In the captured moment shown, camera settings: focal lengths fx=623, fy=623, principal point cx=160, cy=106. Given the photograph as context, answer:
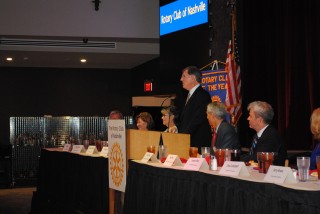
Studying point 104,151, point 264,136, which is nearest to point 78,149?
point 104,151

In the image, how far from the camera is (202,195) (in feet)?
11.2

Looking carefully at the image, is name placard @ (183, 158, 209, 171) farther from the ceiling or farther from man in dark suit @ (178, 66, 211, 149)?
the ceiling

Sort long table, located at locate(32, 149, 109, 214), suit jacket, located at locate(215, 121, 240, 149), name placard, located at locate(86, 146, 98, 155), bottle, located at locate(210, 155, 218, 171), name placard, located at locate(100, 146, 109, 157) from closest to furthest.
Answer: bottle, located at locate(210, 155, 218, 171)
suit jacket, located at locate(215, 121, 240, 149)
long table, located at locate(32, 149, 109, 214)
name placard, located at locate(100, 146, 109, 157)
name placard, located at locate(86, 146, 98, 155)

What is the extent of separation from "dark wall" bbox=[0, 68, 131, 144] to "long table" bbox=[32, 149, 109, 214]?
703cm

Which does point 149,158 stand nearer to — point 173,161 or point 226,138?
point 173,161

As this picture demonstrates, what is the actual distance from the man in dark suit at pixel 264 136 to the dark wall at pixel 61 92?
1004cm

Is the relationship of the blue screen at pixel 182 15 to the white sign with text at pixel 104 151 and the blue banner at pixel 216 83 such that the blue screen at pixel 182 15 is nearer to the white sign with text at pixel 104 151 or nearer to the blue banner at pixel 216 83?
the blue banner at pixel 216 83

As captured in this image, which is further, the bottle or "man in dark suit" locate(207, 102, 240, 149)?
"man in dark suit" locate(207, 102, 240, 149)

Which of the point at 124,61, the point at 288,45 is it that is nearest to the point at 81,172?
the point at 288,45

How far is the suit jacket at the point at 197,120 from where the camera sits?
508 centimetres

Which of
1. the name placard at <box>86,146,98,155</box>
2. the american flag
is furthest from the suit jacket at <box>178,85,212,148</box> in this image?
the american flag

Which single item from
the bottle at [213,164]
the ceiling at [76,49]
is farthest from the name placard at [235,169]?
the ceiling at [76,49]

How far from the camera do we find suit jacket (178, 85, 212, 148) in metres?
5.08

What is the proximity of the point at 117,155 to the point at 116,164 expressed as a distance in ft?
0.24
